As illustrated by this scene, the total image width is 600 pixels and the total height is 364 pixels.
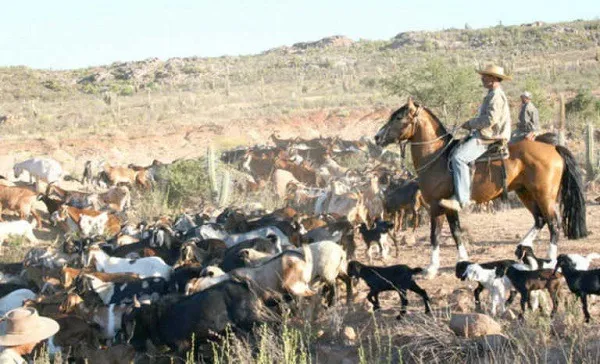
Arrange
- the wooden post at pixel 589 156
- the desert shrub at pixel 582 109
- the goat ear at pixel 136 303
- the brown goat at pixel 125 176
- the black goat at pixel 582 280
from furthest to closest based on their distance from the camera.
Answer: the desert shrub at pixel 582 109 < the brown goat at pixel 125 176 < the wooden post at pixel 589 156 < the goat ear at pixel 136 303 < the black goat at pixel 582 280

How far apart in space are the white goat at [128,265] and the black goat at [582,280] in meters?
5.41

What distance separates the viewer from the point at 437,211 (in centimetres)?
1112

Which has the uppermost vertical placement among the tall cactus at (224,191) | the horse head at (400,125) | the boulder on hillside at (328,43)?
the boulder on hillside at (328,43)

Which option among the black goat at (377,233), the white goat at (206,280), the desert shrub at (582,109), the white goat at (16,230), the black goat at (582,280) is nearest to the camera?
the black goat at (582,280)

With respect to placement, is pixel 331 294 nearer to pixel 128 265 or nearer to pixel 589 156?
pixel 128 265

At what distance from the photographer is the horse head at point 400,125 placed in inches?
442

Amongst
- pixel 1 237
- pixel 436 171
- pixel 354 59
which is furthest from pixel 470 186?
pixel 354 59

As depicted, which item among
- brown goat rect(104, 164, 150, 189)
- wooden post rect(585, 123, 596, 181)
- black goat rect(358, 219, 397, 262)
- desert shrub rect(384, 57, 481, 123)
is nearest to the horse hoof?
black goat rect(358, 219, 397, 262)

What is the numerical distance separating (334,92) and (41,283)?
36.3 metres

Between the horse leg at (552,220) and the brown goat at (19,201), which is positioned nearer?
the horse leg at (552,220)

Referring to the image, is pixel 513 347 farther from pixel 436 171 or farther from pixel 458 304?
pixel 436 171

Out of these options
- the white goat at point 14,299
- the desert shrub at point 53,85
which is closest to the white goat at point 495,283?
the white goat at point 14,299

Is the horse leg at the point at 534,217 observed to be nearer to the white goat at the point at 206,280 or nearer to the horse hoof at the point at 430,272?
the horse hoof at the point at 430,272

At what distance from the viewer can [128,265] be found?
458 inches
